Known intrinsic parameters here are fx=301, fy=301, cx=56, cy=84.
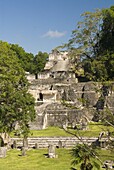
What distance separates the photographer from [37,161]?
18.8m

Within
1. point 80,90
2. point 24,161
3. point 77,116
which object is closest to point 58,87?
point 80,90

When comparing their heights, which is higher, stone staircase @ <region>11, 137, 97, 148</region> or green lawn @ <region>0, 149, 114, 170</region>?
stone staircase @ <region>11, 137, 97, 148</region>

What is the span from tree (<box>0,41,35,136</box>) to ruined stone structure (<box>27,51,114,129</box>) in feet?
8.80

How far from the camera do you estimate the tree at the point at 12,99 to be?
21.1m

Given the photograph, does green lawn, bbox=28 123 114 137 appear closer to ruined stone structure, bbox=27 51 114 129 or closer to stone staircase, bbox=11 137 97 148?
ruined stone structure, bbox=27 51 114 129

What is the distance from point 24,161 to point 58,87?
2248 centimetres

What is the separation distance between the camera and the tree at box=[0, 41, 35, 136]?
830 inches

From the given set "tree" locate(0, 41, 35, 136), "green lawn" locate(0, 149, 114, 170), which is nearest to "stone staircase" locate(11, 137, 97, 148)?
"green lawn" locate(0, 149, 114, 170)

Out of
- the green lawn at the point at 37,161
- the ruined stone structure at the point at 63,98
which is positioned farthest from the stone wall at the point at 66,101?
the green lawn at the point at 37,161

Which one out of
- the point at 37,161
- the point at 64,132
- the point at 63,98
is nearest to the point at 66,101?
the point at 63,98

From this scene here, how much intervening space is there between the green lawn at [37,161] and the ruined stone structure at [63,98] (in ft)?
9.06

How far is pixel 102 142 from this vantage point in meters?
21.6

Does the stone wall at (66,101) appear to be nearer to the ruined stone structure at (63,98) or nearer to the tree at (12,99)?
the ruined stone structure at (63,98)

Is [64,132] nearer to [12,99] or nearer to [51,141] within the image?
[51,141]
